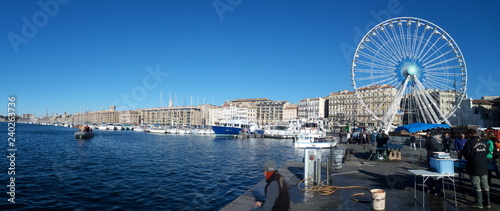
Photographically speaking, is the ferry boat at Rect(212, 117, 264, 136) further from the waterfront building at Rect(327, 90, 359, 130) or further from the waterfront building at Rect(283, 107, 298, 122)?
the waterfront building at Rect(283, 107, 298, 122)

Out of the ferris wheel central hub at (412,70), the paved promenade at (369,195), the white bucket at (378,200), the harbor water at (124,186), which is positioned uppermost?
the ferris wheel central hub at (412,70)

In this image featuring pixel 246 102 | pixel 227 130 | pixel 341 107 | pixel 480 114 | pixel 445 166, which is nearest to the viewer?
pixel 445 166

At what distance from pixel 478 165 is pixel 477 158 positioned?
0.50ft

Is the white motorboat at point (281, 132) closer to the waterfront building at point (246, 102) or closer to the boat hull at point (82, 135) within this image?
the boat hull at point (82, 135)

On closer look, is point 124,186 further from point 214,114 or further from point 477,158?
point 214,114

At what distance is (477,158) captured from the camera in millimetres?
6969

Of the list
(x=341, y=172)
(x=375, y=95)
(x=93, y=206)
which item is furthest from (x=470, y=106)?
(x=93, y=206)

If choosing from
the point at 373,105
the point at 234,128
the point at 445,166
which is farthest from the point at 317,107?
the point at 445,166

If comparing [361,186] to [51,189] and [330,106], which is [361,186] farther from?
[330,106]

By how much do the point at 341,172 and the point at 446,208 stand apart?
225 inches

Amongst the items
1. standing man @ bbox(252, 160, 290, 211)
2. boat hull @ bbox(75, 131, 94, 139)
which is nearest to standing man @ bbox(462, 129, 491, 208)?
standing man @ bbox(252, 160, 290, 211)

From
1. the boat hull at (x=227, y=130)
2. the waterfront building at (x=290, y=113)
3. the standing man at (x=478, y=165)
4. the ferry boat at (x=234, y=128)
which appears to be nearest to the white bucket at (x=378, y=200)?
the standing man at (x=478, y=165)

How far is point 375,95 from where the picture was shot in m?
103

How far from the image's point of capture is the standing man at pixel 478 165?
273 inches
